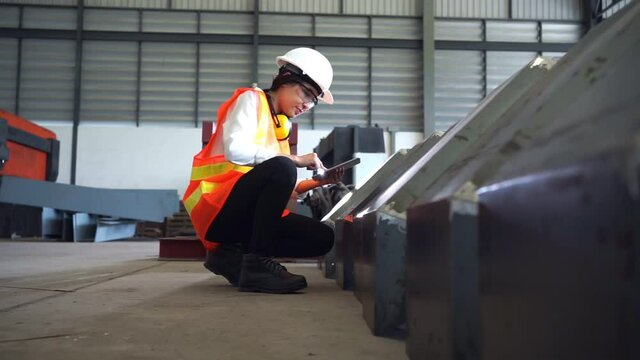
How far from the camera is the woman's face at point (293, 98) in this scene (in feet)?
6.76

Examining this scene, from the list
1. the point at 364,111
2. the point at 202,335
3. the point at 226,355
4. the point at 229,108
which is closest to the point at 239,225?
the point at 229,108

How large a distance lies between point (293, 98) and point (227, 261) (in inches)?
26.8

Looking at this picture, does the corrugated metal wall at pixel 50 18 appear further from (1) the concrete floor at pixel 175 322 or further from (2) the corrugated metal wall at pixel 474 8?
(1) the concrete floor at pixel 175 322

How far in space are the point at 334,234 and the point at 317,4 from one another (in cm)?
777

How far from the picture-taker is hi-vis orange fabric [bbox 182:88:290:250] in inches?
77.5

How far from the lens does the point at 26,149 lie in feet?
20.1

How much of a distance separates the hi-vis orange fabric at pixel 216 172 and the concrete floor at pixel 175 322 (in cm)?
29

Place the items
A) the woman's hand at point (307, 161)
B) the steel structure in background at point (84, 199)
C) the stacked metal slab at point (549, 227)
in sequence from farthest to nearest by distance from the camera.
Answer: the steel structure in background at point (84, 199), the woman's hand at point (307, 161), the stacked metal slab at point (549, 227)

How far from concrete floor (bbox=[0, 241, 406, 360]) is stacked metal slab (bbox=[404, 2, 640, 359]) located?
0.36 m

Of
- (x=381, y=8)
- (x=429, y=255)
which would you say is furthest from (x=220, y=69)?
(x=429, y=255)

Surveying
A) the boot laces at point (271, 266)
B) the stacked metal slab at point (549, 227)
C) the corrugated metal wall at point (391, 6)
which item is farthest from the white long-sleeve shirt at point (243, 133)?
the corrugated metal wall at point (391, 6)

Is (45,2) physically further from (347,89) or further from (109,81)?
(347,89)

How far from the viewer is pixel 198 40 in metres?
9.12

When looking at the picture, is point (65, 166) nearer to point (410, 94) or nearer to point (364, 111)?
point (364, 111)
